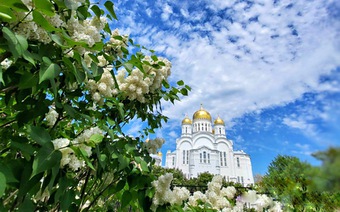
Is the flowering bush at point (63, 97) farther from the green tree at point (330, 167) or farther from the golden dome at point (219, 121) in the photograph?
the golden dome at point (219, 121)

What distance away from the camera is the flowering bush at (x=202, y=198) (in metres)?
1.16

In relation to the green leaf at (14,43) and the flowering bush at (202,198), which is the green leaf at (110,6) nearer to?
the green leaf at (14,43)

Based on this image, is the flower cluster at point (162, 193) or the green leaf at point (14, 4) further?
the flower cluster at point (162, 193)

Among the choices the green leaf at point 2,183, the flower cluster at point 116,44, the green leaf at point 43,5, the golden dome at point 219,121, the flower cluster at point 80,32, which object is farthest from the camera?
the golden dome at point 219,121

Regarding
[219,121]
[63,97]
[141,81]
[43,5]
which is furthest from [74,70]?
[219,121]

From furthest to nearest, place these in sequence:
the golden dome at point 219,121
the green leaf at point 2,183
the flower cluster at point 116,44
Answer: the golden dome at point 219,121
the flower cluster at point 116,44
the green leaf at point 2,183

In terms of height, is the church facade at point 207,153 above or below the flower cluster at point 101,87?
above

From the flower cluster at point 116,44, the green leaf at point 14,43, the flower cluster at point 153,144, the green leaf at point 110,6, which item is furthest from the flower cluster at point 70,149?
the flower cluster at point 116,44

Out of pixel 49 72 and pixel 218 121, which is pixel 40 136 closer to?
pixel 49 72

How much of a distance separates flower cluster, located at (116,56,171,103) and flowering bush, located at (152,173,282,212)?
0.55 metres

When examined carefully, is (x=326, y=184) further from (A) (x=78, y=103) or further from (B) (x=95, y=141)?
(A) (x=78, y=103)

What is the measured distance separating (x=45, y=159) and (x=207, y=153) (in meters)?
42.4

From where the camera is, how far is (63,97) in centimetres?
125

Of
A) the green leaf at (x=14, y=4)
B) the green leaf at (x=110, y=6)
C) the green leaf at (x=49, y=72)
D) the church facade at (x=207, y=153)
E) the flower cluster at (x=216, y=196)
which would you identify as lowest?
the flower cluster at (x=216, y=196)
